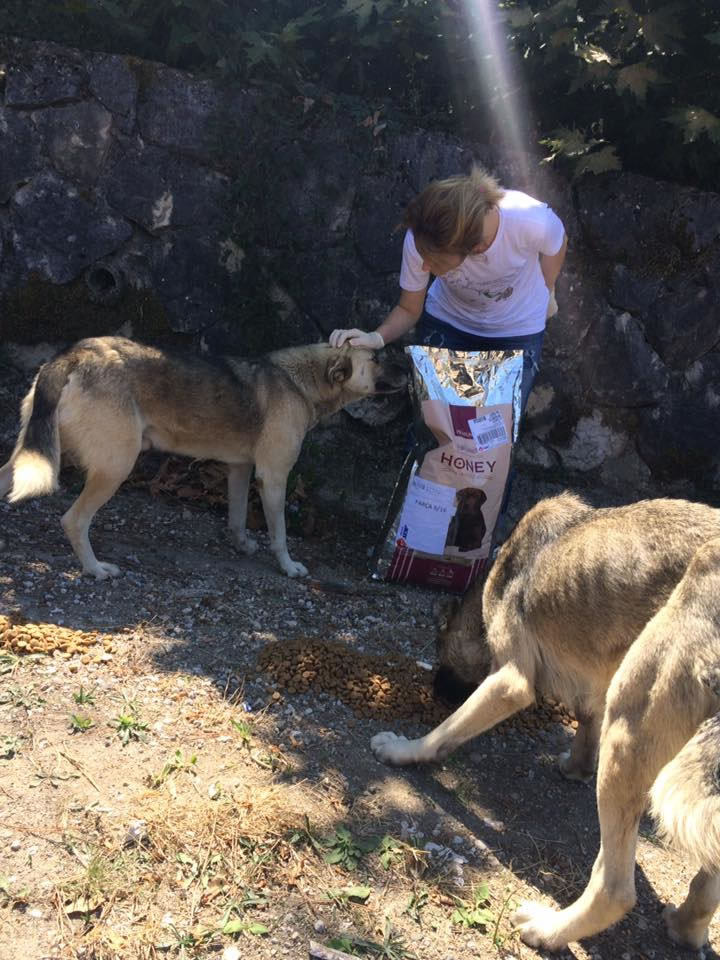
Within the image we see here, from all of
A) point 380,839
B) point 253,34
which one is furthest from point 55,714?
point 253,34

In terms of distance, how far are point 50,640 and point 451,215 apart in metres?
2.93

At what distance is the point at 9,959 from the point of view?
97.3 inches

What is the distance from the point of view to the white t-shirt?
4.72 m

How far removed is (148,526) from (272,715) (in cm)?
232

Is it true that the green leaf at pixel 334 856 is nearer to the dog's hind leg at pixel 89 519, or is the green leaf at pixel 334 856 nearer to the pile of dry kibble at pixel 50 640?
the pile of dry kibble at pixel 50 640

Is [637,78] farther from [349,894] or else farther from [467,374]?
[349,894]

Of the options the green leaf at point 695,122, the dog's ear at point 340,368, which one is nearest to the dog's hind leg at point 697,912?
the dog's ear at point 340,368

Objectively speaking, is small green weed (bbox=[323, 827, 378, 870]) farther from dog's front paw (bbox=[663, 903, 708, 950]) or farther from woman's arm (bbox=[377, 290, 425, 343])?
woman's arm (bbox=[377, 290, 425, 343])

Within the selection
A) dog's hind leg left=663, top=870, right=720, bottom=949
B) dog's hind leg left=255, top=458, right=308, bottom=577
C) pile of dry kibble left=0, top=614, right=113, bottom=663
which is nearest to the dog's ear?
dog's hind leg left=255, top=458, right=308, bottom=577

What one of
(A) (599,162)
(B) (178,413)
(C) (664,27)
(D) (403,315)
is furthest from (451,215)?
(C) (664,27)

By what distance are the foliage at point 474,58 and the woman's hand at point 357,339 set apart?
201 cm

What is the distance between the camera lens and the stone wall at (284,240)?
6.21 meters

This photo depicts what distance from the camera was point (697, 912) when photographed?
119 inches

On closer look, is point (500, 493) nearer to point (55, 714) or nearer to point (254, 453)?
point (254, 453)
